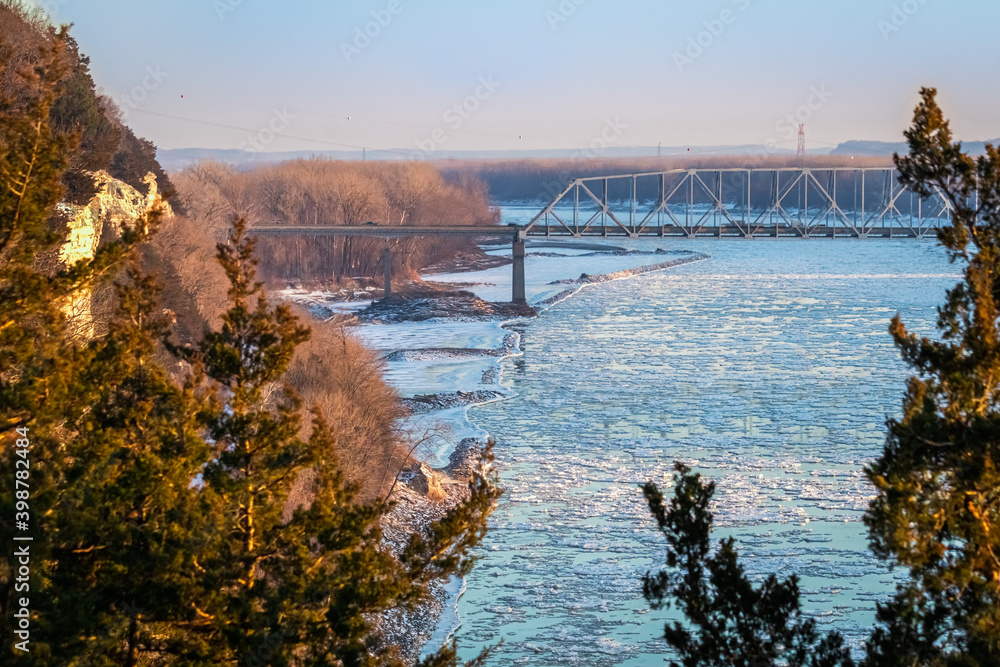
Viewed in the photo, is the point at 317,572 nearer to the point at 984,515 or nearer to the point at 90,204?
the point at 984,515

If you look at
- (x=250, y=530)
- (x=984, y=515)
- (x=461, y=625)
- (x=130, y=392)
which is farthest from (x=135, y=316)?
(x=461, y=625)

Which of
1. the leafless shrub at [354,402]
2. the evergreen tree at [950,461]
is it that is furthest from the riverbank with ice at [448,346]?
the evergreen tree at [950,461]

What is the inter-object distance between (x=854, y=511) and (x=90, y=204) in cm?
1711

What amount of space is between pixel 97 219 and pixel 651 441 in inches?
551

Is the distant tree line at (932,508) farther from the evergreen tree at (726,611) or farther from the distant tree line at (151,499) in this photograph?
the distant tree line at (151,499)

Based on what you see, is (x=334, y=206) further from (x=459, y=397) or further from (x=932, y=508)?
(x=932, y=508)

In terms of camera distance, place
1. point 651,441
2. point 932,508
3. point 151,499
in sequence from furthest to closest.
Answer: point 651,441, point 151,499, point 932,508

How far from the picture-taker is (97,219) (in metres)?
24.9

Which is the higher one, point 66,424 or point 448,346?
point 66,424

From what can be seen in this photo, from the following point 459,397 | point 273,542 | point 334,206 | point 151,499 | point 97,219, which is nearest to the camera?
point 151,499

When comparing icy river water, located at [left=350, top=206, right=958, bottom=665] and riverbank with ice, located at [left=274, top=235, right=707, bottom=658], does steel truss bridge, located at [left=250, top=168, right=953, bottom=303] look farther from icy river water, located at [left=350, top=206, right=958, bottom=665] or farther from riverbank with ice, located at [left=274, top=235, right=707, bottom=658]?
icy river water, located at [left=350, top=206, right=958, bottom=665]

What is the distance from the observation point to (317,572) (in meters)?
7.38

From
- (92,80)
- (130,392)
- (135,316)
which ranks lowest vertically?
(130,392)

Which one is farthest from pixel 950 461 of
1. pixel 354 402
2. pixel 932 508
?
pixel 354 402
